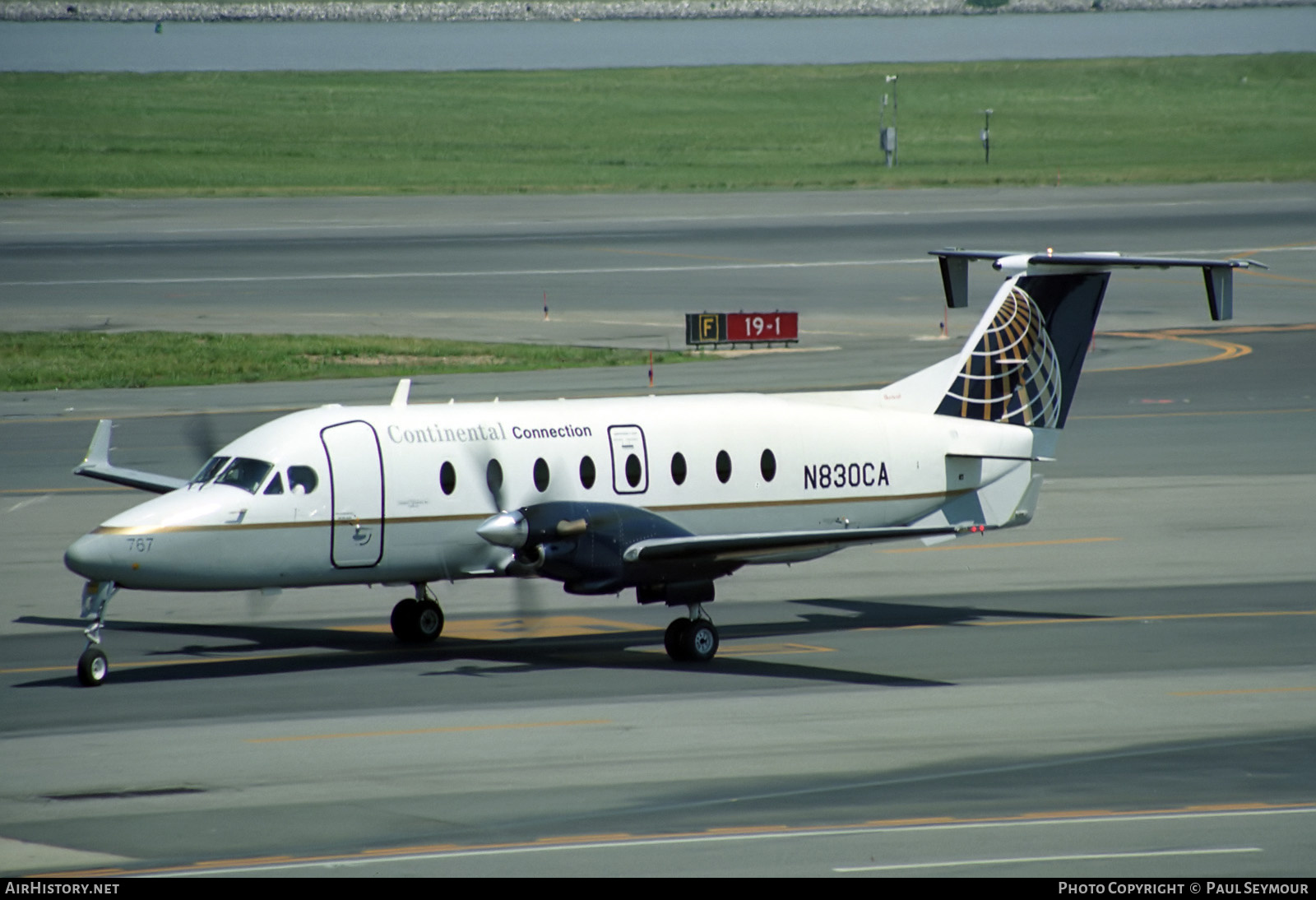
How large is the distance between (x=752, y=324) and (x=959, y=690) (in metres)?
35.8

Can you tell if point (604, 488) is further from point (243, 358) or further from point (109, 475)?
point (243, 358)

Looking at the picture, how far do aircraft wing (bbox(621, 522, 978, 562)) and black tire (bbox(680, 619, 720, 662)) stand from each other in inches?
44.8

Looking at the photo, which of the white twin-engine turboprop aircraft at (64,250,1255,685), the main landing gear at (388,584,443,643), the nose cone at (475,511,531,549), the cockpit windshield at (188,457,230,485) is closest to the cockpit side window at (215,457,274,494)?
the white twin-engine turboprop aircraft at (64,250,1255,685)

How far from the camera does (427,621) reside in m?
25.2

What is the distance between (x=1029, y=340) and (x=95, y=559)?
14.3 m

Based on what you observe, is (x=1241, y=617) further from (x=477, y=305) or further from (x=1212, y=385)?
(x=477, y=305)

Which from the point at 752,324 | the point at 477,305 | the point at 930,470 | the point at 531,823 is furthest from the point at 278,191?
the point at 531,823

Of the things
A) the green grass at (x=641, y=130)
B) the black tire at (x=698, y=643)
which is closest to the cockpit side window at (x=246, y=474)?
the black tire at (x=698, y=643)

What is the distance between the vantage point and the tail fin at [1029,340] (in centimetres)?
2700

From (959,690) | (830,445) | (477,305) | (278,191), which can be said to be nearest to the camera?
(959,690)

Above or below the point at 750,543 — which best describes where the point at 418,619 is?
below

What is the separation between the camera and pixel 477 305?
218 ft

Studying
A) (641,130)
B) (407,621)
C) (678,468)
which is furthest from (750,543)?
(641,130)

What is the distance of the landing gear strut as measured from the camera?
2183cm
